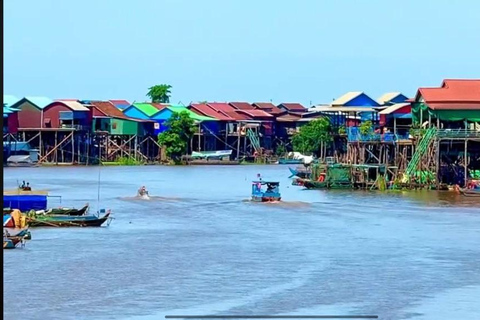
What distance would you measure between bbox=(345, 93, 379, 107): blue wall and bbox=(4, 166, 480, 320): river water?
40.3ft

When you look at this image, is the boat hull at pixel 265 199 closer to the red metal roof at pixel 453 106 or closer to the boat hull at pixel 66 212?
the boat hull at pixel 66 212

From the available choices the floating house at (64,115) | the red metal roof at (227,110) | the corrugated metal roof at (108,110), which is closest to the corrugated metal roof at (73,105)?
the floating house at (64,115)

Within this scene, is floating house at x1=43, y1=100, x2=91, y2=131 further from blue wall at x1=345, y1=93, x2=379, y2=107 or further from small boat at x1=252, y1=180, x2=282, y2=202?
small boat at x1=252, y1=180, x2=282, y2=202

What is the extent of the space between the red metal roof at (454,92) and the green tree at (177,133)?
63.0 ft

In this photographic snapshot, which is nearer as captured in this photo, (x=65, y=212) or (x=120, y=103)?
(x=65, y=212)

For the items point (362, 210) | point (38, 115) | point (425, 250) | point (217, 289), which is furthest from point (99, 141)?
point (217, 289)

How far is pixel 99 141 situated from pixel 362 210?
91.5ft

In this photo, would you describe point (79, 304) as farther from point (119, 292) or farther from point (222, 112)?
point (222, 112)

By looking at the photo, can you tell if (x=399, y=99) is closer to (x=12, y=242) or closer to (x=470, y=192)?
(x=470, y=192)

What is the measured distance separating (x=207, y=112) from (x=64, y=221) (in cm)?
3566

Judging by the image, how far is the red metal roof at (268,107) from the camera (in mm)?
58531

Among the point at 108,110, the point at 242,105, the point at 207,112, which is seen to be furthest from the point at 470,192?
the point at 242,105

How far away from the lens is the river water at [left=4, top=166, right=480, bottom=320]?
10.4 m

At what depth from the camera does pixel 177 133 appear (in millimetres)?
48844
